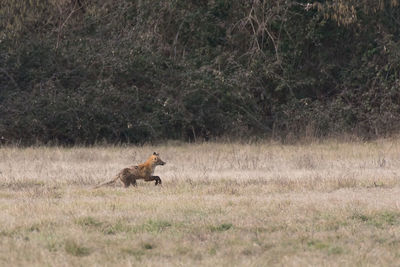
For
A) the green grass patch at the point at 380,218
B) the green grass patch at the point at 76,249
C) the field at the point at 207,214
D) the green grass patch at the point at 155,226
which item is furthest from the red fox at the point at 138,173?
the green grass patch at the point at 76,249

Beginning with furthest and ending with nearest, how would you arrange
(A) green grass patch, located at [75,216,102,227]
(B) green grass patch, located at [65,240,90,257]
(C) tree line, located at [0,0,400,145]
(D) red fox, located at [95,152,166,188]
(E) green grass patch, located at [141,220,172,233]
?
1. (C) tree line, located at [0,0,400,145]
2. (D) red fox, located at [95,152,166,188]
3. (A) green grass patch, located at [75,216,102,227]
4. (E) green grass patch, located at [141,220,172,233]
5. (B) green grass patch, located at [65,240,90,257]

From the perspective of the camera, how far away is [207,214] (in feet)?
29.9

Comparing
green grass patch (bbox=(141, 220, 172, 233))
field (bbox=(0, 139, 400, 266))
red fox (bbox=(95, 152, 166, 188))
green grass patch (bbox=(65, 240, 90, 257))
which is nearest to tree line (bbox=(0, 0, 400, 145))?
field (bbox=(0, 139, 400, 266))

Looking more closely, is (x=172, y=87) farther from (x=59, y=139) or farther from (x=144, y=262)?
(x=144, y=262)

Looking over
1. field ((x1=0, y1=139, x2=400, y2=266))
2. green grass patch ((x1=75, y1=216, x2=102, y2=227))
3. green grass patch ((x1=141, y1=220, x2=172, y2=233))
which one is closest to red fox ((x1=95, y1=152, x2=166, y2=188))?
field ((x1=0, y1=139, x2=400, y2=266))

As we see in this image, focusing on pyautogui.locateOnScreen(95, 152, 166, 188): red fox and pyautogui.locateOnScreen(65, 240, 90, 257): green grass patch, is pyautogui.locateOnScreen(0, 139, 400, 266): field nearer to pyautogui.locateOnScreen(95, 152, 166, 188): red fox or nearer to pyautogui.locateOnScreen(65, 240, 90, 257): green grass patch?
pyautogui.locateOnScreen(65, 240, 90, 257): green grass patch

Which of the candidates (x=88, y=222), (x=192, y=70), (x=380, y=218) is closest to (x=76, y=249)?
(x=88, y=222)

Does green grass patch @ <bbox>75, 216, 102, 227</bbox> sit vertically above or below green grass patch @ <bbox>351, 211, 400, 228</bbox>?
below

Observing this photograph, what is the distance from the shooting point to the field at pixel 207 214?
23.9 feet

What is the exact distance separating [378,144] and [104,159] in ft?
20.8

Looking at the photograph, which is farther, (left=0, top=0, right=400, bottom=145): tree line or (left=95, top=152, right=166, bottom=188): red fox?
(left=0, top=0, right=400, bottom=145): tree line

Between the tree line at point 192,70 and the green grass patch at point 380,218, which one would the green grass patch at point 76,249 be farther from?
the tree line at point 192,70

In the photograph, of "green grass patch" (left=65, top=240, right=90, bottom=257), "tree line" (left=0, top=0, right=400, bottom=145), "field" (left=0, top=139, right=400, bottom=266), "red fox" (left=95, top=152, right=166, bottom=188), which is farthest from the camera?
"tree line" (left=0, top=0, right=400, bottom=145)

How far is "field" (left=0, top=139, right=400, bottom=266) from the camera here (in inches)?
287
